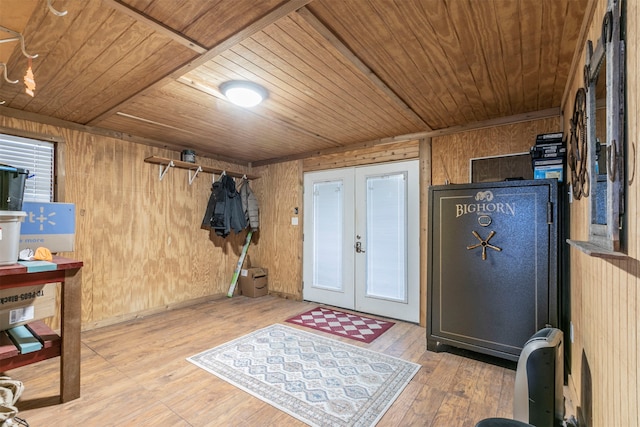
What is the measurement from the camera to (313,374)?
239 centimetres

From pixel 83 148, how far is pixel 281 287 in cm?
311

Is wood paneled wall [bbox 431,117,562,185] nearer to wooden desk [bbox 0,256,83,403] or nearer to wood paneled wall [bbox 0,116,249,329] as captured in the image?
wood paneled wall [bbox 0,116,249,329]

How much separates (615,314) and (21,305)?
10.9 ft

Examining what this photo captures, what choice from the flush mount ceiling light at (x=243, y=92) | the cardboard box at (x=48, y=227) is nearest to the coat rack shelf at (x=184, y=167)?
the cardboard box at (x=48, y=227)

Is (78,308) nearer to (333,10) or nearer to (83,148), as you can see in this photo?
(83,148)

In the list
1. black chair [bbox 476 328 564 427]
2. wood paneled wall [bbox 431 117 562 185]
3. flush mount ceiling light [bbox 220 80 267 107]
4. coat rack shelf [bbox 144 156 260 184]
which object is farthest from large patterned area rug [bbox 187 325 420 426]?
coat rack shelf [bbox 144 156 260 184]

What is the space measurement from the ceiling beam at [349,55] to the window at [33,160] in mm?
2965

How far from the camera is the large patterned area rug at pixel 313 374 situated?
196 cm

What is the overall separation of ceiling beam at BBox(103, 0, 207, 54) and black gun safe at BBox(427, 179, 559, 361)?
221 centimetres

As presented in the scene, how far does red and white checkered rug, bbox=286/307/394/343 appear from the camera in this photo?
326cm

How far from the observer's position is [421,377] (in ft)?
7.74

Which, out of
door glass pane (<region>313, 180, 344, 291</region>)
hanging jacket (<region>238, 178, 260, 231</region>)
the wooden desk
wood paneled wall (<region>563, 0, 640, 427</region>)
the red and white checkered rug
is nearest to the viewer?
wood paneled wall (<region>563, 0, 640, 427</region>)

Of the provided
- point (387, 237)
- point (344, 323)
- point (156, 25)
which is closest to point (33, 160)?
point (156, 25)

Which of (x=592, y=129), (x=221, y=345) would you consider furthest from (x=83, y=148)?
(x=592, y=129)
